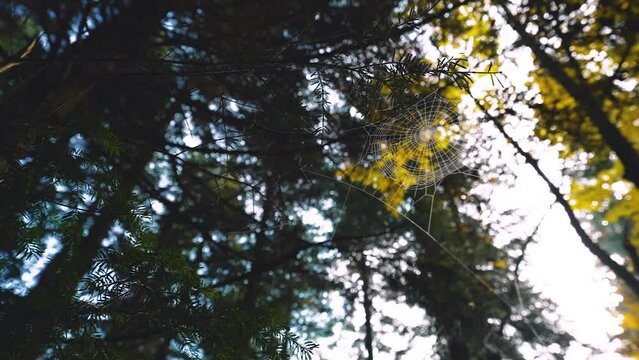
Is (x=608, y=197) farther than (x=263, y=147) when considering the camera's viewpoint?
Yes

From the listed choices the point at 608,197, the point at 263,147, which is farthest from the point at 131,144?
the point at 608,197

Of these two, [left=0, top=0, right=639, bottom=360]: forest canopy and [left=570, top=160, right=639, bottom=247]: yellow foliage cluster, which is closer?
[left=0, top=0, right=639, bottom=360]: forest canopy

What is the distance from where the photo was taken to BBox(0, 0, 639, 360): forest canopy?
1.64 metres

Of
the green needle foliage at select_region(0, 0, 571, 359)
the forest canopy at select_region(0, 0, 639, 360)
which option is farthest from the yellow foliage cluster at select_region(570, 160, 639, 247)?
the green needle foliage at select_region(0, 0, 571, 359)

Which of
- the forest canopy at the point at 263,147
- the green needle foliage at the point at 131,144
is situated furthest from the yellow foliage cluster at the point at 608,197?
the green needle foliage at the point at 131,144

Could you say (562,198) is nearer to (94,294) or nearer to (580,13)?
(580,13)

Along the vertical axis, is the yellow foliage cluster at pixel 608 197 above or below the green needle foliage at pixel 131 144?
above

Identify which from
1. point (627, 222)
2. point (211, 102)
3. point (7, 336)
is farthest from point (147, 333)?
point (627, 222)

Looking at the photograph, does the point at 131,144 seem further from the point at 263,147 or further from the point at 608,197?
the point at 608,197

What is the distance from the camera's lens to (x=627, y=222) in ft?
14.5

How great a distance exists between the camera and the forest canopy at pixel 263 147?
1642 millimetres

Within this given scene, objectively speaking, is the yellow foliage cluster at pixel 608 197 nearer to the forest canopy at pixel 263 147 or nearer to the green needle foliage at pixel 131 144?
the forest canopy at pixel 263 147

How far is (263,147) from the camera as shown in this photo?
10.2 ft

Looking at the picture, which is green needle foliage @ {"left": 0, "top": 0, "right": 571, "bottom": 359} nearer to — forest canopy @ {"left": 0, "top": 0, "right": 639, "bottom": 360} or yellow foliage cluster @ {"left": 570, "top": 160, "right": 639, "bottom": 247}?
forest canopy @ {"left": 0, "top": 0, "right": 639, "bottom": 360}
